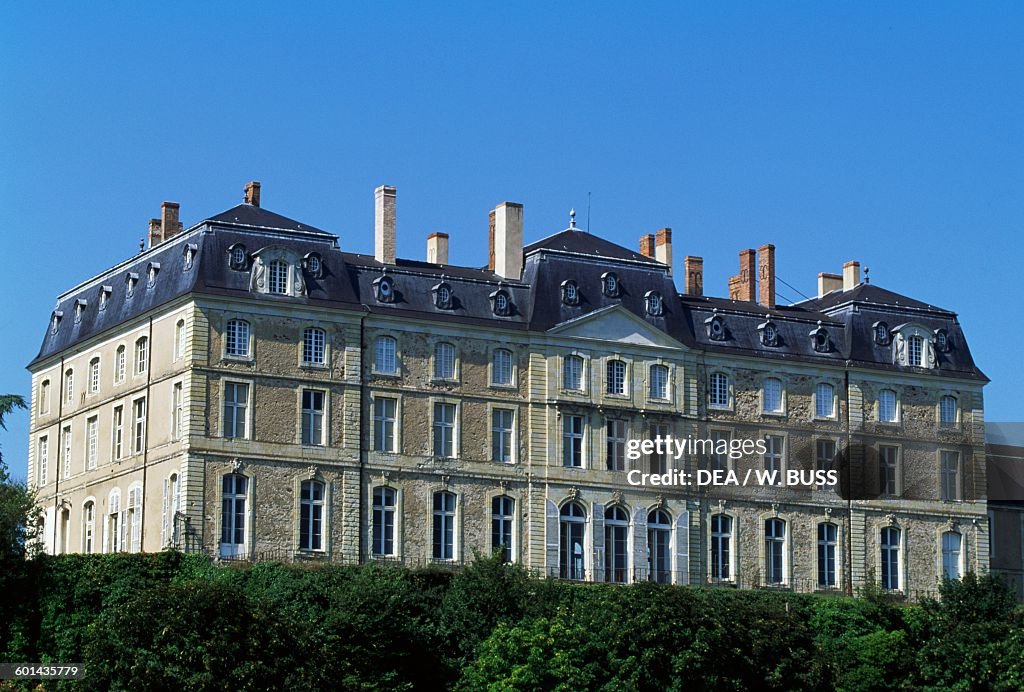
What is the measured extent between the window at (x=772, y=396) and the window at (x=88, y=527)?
865 inches

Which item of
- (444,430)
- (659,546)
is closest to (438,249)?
(444,430)

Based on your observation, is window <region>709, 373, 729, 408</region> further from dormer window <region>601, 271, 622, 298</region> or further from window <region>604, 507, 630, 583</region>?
window <region>604, 507, 630, 583</region>

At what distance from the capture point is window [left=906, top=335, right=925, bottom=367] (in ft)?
269

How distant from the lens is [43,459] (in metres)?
79.9

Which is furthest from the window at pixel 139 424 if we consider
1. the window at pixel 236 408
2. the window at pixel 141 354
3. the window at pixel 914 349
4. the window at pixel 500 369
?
the window at pixel 914 349

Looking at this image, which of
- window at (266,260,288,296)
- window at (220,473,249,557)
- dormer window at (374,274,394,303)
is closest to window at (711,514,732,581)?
dormer window at (374,274,394,303)

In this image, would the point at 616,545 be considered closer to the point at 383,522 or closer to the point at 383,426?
the point at 383,522

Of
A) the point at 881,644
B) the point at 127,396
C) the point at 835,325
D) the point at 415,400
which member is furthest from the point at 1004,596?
the point at 127,396

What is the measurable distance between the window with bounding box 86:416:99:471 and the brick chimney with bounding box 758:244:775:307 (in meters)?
23.2

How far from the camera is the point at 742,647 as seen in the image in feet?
216

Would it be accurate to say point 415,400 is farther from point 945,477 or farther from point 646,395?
point 945,477

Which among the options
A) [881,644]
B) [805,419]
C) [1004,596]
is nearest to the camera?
[881,644]

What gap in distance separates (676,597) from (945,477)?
19.0m

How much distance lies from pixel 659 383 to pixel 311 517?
1293cm
